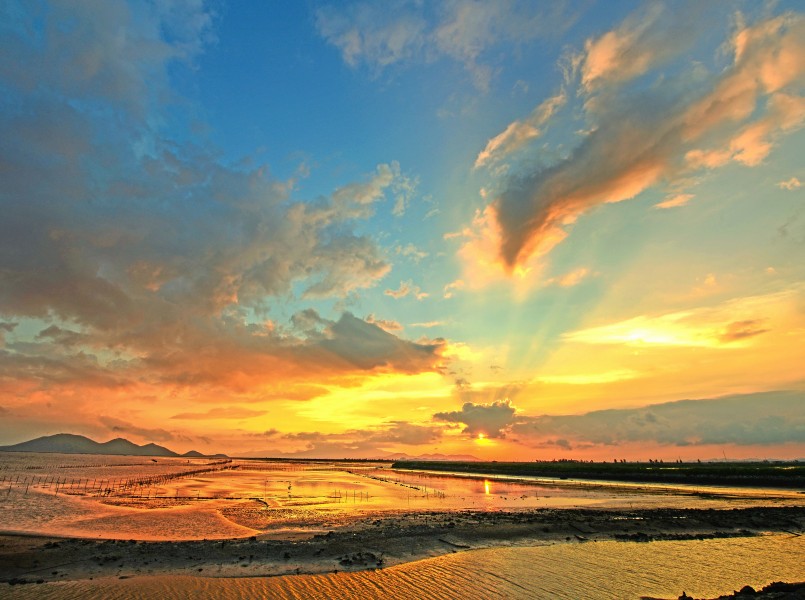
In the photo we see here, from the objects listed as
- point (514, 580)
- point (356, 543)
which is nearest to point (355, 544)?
point (356, 543)

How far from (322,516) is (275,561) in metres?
18.5

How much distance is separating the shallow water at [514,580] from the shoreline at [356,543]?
152cm

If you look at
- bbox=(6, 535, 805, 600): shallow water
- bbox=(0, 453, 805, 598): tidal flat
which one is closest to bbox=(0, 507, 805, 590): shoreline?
bbox=(0, 453, 805, 598): tidal flat

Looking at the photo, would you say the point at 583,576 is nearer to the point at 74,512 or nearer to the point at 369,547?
the point at 369,547

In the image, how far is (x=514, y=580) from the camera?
18.9 metres

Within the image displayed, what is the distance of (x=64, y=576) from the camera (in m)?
20.0

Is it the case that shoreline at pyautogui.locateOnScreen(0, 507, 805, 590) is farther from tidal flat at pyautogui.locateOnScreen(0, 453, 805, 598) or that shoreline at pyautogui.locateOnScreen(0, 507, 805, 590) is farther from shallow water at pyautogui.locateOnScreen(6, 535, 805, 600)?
shallow water at pyautogui.locateOnScreen(6, 535, 805, 600)

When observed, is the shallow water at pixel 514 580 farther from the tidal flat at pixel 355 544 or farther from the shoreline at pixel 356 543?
the shoreline at pixel 356 543

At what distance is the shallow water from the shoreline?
152 cm

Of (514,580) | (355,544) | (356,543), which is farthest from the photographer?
(356,543)

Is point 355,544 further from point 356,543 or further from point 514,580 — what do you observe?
point 514,580

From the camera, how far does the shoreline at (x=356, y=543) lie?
69.0 feet

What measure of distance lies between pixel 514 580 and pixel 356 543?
1088cm

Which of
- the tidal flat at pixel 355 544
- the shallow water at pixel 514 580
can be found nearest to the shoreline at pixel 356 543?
the tidal flat at pixel 355 544
